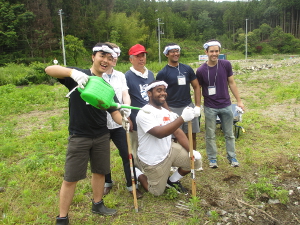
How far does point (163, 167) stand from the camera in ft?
10.8

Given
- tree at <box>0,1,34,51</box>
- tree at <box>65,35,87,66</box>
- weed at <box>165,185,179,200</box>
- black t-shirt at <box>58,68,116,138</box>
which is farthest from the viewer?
tree at <box>0,1,34,51</box>

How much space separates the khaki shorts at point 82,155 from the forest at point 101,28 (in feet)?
88.2

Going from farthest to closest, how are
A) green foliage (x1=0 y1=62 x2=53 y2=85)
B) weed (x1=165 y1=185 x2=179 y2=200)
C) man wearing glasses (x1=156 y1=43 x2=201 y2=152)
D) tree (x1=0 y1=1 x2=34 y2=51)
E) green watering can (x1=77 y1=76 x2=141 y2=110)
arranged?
tree (x1=0 y1=1 x2=34 y2=51), green foliage (x1=0 y1=62 x2=53 y2=85), man wearing glasses (x1=156 y1=43 x2=201 y2=152), weed (x1=165 y1=185 x2=179 y2=200), green watering can (x1=77 y1=76 x2=141 y2=110)

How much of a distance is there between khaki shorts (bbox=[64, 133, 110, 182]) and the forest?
26.9m

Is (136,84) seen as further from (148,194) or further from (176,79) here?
(148,194)

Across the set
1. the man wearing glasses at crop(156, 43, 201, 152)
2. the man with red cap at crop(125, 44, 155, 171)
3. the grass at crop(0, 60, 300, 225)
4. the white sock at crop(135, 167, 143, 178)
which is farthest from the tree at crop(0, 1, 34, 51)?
the white sock at crop(135, 167, 143, 178)

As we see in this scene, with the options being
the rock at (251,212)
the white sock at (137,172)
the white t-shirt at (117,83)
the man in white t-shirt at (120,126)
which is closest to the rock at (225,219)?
the rock at (251,212)

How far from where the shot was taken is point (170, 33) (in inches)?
2916

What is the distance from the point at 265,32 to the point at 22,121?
77.7 m

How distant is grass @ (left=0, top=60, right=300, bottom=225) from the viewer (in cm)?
308

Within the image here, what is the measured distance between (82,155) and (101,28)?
52604 mm

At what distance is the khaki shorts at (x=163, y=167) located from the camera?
3.29m

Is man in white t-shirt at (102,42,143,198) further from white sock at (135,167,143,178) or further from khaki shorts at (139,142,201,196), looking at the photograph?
khaki shorts at (139,142,201,196)

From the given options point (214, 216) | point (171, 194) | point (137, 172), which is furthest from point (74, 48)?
point (214, 216)
